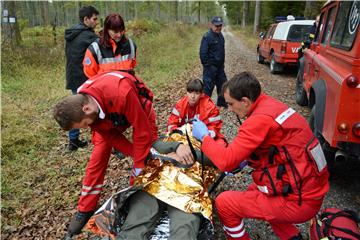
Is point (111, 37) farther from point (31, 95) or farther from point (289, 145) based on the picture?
point (31, 95)

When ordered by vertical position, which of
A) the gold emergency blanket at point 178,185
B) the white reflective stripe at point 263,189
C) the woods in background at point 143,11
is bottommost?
the gold emergency blanket at point 178,185

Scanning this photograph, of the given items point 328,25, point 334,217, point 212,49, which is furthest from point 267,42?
point 334,217

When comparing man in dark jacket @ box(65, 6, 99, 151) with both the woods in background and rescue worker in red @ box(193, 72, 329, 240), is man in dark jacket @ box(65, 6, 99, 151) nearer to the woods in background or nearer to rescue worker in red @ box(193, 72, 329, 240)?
rescue worker in red @ box(193, 72, 329, 240)

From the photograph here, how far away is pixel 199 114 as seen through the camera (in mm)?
4012

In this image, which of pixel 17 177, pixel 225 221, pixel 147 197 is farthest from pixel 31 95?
pixel 225 221

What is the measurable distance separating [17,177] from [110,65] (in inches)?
85.3

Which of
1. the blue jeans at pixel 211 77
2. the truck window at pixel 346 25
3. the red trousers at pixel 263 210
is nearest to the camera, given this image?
the red trousers at pixel 263 210

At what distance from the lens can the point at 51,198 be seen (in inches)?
155

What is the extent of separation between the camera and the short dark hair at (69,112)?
2.29 metres

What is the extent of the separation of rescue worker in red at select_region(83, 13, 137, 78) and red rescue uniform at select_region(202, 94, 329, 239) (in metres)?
2.17

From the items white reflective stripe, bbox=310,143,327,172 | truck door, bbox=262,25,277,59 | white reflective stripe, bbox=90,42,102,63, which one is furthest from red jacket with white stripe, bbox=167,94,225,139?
truck door, bbox=262,25,277,59

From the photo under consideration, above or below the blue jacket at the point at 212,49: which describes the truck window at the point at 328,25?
above

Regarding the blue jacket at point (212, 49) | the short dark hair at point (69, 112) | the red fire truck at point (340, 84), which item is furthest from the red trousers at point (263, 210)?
the blue jacket at point (212, 49)

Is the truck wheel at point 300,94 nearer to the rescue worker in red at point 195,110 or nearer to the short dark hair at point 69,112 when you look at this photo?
the rescue worker in red at point 195,110
